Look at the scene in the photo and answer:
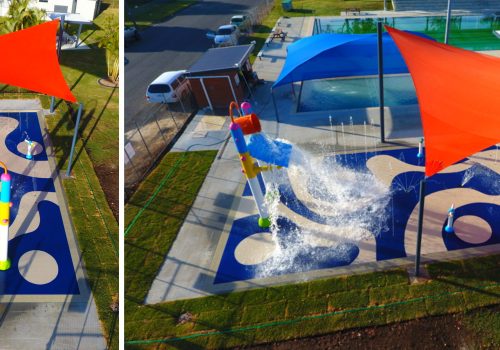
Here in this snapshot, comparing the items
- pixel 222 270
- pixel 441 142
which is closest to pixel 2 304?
pixel 222 270

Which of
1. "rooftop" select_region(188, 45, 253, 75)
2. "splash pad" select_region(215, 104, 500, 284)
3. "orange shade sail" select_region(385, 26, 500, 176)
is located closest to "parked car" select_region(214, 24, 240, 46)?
"rooftop" select_region(188, 45, 253, 75)

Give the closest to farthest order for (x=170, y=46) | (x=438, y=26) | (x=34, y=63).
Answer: (x=34, y=63) → (x=438, y=26) → (x=170, y=46)

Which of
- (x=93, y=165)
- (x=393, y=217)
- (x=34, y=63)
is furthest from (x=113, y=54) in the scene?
(x=393, y=217)

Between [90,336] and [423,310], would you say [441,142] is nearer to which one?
[423,310]

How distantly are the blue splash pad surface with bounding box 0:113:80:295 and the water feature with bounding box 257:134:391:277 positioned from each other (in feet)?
18.3

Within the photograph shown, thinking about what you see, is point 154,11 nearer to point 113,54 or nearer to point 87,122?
point 113,54

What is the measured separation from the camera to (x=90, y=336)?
999 cm

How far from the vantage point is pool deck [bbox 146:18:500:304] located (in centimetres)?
1109

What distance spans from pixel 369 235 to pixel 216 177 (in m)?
6.19

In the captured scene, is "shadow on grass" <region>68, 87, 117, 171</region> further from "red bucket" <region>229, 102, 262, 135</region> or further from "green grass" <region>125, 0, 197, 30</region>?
"green grass" <region>125, 0, 197, 30</region>

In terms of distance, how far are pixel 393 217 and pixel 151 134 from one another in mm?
11791

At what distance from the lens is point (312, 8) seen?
40.0 meters

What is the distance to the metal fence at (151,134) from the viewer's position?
16.5 meters

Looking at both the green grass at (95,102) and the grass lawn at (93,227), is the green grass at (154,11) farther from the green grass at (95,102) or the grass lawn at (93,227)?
the grass lawn at (93,227)
